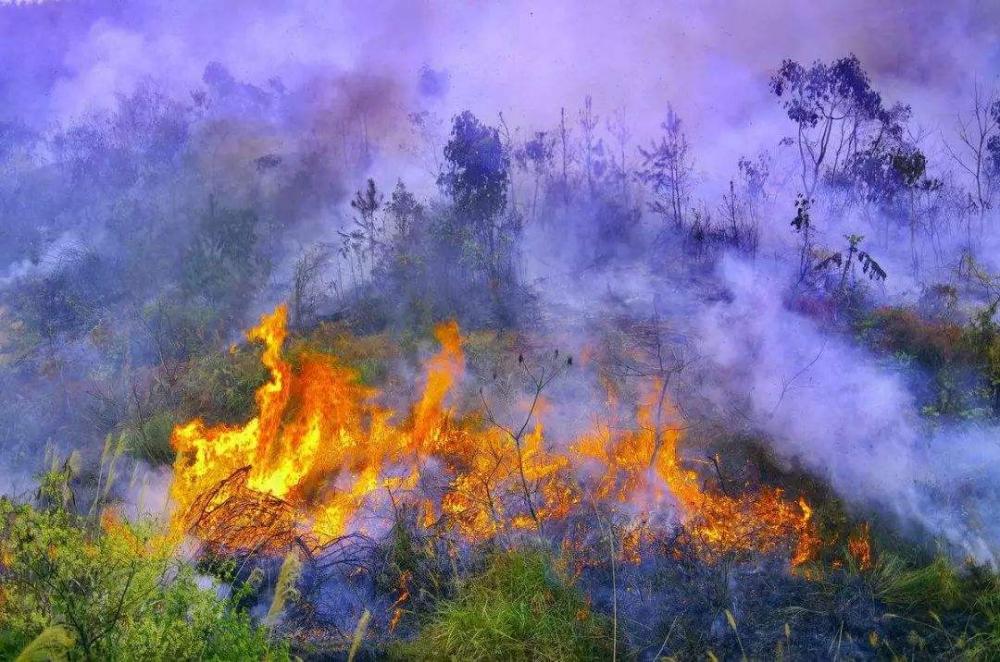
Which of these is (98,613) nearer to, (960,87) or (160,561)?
(160,561)

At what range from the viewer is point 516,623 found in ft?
18.2

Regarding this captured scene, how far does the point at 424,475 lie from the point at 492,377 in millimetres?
2136

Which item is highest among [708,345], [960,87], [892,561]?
[960,87]

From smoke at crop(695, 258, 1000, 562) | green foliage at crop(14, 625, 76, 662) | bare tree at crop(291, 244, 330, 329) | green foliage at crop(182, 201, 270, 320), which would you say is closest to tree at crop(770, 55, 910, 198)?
smoke at crop(695, 258, 1000, 562)

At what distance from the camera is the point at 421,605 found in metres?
6.24

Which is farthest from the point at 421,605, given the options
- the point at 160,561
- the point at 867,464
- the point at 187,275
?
the point at 187,275

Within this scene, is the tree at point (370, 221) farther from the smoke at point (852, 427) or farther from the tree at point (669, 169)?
the smoke at point (852, 427)

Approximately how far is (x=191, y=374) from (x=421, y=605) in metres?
6.24

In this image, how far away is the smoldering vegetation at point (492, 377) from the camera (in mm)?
5520

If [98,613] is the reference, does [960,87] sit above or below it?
above

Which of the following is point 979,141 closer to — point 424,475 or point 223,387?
point 424,475

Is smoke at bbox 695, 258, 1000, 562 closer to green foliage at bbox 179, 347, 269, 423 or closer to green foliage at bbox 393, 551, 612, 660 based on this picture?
green foliage at bbox 393, 551, 612, 660

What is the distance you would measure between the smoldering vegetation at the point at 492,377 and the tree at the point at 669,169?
0.22 ft

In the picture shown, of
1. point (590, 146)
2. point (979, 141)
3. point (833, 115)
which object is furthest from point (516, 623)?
point (979, 141)
